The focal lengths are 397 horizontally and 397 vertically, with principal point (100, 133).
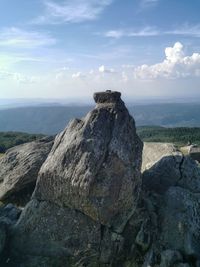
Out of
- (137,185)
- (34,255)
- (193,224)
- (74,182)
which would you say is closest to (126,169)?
(137,185)

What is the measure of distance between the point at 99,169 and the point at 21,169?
7.94 m

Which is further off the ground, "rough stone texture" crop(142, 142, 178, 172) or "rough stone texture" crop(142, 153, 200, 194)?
"rough stone texture" crop(142, 142, 178, 172)

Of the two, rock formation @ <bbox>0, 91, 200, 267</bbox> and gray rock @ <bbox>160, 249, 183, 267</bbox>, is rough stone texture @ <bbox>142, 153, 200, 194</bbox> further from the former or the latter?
gray rock @ <bbox>160, 249, 183, 267</bbox>

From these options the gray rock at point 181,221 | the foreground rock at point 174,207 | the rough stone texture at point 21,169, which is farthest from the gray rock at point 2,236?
the gray rock at point 181,221

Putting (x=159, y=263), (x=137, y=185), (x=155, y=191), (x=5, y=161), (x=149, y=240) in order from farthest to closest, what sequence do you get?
(x=5, y=161) → (x=155, y=191) → (x=137, y=185) → (x=149, y=240) → (x=159, y=263)

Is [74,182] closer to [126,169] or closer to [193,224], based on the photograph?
[126,169]

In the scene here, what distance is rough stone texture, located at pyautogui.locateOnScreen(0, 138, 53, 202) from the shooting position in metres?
23.1

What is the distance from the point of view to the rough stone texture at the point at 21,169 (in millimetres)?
23062

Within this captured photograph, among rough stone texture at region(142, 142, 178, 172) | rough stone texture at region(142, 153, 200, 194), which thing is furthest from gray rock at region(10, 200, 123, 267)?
rough stone texture at region(142, 142, 178, 172)

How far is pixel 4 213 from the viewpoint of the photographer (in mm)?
20344

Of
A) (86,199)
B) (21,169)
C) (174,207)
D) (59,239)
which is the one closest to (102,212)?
(86,199)

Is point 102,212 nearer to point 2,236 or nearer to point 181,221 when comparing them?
point 181,221

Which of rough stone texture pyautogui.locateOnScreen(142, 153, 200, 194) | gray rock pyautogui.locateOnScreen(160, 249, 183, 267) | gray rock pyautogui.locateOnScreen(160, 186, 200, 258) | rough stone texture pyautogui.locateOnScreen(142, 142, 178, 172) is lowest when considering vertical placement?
gray rock pyautogui.locateOnScreen(160, 249, 183, 267)

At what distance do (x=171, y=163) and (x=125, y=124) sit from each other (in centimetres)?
384
